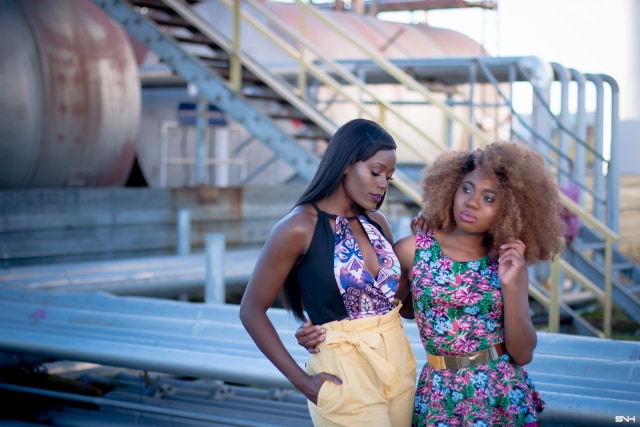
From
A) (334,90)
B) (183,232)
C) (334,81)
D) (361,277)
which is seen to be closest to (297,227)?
(361,277)

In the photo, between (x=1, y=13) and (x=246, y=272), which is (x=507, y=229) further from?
(x=1, y=13)

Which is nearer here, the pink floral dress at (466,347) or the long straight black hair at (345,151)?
the pink floral dress at (466,347)

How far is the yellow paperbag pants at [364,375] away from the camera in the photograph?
2514 mm

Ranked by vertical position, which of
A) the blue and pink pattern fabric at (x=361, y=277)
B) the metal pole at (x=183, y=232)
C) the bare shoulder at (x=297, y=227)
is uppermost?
the bare shoulder at (x=297, y=227)

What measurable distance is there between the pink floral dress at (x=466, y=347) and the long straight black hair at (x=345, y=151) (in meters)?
0.36

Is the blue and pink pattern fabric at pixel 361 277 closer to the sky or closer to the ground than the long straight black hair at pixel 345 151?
closer to the ground

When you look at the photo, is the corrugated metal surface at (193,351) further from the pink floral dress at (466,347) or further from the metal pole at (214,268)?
the metal pole at (214,268)

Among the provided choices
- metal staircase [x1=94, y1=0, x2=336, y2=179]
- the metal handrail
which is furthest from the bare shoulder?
metal staircase [x1=94, y1=0, x2=336, y2=179]

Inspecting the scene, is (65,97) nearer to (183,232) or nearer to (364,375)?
(183,232)

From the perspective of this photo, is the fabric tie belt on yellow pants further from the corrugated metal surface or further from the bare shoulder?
the corrugated metal surface

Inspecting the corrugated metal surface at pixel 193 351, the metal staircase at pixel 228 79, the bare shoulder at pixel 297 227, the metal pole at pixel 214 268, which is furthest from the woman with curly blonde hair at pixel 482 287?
the metal staircase at pixel 228 79

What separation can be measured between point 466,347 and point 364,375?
31 cm

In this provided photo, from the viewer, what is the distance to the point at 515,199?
261cm

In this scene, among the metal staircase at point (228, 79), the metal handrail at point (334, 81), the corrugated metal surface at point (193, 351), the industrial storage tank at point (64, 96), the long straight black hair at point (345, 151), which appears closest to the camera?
the long straight black hair at point (345, 151)
